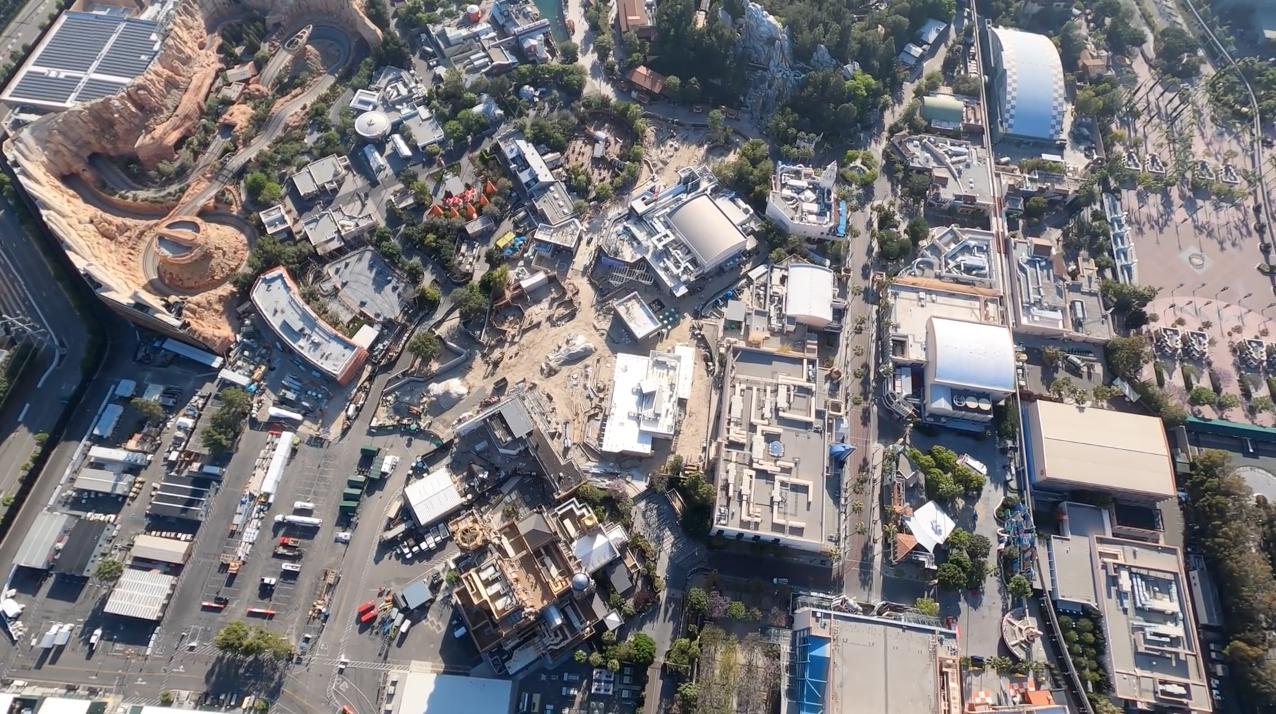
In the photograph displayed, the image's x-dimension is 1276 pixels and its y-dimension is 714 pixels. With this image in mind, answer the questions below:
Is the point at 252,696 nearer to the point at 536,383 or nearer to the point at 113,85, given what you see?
the point at 536,383

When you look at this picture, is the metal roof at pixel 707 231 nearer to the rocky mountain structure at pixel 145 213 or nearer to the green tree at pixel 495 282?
the green tree at pixel 495 282

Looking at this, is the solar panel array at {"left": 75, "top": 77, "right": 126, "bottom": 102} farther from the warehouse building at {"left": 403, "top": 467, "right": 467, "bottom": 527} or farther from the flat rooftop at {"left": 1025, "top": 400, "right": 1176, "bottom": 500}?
the flat rooftop at {"left": 1025, "top": 400, "right": 1176, "bottom": 500}

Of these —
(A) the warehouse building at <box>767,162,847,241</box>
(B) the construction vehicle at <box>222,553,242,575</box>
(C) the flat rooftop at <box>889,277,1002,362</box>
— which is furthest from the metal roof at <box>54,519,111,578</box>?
(C) the flat rooftop at <box>889,277,1002,362</box>

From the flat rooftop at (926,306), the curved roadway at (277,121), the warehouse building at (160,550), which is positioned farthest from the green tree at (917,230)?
the warehouse building at (160,550)

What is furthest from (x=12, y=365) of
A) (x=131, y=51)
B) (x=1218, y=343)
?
(x=1218, y=343)

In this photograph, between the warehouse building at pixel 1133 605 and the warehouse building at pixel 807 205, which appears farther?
the warehouse building at pixel 807 205

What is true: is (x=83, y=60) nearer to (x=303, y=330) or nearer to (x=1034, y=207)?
(x=303, y=330)
